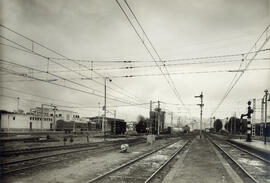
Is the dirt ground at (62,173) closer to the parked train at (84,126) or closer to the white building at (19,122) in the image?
the parked train at (84,126)

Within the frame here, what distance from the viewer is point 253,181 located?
1198cm

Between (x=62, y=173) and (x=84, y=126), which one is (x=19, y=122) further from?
(x=62, y=173)

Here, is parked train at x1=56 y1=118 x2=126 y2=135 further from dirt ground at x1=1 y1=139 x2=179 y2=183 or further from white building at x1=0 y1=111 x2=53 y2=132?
dirt ground at x1=1 y1=139 x2=179 y2=183

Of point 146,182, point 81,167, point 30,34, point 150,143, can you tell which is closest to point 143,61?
point 30,34

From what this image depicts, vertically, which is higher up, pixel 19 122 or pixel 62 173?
pixel 62 173

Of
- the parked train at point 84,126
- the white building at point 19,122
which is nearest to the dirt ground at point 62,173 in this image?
the parked train at point 84,126

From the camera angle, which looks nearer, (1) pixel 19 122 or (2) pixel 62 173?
(2) pixel 62 173

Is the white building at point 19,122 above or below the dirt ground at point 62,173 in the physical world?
below

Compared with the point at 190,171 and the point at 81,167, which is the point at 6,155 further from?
the point at 190,171

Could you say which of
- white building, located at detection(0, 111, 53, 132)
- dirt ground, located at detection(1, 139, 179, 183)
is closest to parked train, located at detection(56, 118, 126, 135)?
white building, located at detection(0, 111, 53, 132)

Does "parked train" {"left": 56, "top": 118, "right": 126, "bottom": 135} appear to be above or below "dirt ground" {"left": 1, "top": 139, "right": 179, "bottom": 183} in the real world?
below

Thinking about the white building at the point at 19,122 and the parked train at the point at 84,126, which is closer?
the parked train at the point at 84,126

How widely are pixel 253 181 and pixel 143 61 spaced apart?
12415mm

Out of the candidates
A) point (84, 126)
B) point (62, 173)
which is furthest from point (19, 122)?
point (62, 173)
